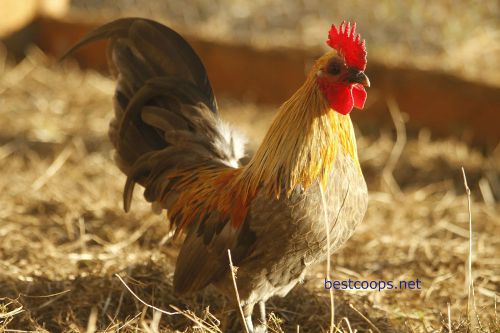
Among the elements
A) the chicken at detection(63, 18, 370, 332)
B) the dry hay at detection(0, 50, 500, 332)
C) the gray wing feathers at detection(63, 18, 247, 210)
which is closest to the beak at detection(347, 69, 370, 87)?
the chicken at detection(63, 18, 370, 332)

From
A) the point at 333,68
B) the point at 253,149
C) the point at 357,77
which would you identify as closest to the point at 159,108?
the point at 333,68

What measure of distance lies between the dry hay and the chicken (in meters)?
0.30

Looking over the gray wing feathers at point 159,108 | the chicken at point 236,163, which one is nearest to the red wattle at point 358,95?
the chicken at point 236,163

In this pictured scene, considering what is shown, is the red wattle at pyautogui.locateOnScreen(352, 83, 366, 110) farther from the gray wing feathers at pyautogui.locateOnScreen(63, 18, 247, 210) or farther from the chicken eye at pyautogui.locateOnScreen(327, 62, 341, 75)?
the gray wing feathers at pyautogui.locateOnScreen(63, 18, 247, 210)

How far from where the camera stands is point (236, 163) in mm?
3561

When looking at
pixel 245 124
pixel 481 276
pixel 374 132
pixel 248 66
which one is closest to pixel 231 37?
pixel 248 66

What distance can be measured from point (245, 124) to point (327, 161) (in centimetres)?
350

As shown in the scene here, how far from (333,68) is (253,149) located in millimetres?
2637

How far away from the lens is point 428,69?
616 centimetres

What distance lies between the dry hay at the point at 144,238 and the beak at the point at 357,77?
3.34ft

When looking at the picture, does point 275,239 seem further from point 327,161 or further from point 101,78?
point 101,78

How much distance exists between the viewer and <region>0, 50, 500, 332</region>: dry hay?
329 centimetres

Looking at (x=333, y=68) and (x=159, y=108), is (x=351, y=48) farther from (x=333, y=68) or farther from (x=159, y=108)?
(x=159, y=108)

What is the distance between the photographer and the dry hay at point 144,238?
129 inches
